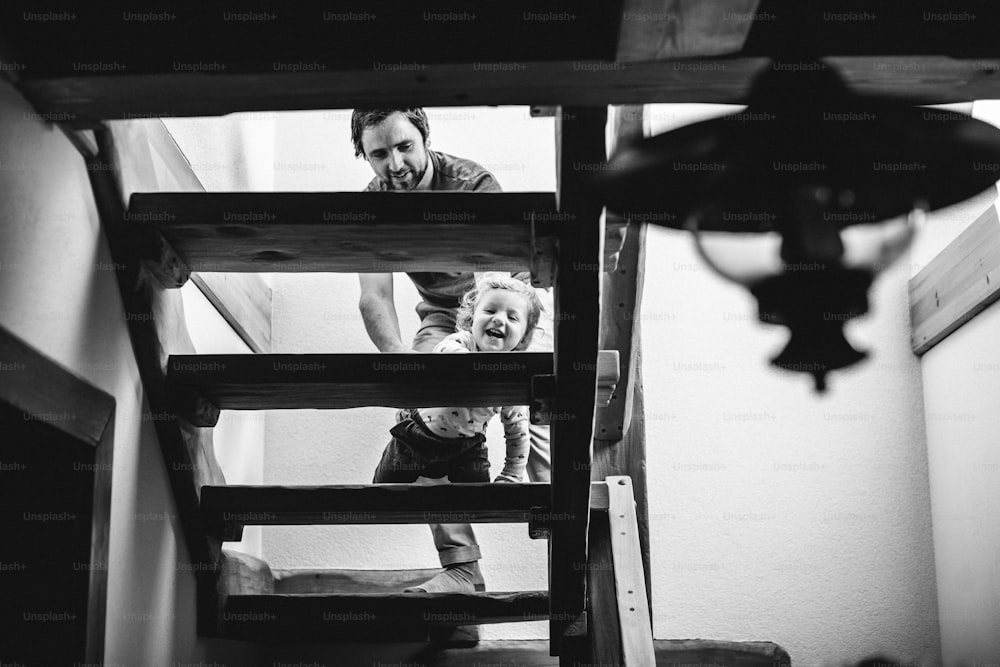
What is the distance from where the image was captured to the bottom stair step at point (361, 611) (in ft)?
9.53

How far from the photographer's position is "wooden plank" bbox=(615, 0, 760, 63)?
175cm

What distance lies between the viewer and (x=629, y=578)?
293 cm

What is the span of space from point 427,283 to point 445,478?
0.75 meters

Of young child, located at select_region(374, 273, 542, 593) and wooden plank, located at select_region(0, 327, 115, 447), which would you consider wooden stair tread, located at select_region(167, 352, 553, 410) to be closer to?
wooden plank, located at select_region(0, 327, 115, 447)

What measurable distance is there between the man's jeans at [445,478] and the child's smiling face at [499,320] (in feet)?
0.75

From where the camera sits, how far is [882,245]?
4.08ft

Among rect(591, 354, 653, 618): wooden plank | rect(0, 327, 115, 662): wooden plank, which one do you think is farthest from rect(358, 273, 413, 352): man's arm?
rect(0, 327, 115, 662): wooden plank

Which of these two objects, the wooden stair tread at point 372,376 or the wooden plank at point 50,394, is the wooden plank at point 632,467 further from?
the wooden plank at point 50,394

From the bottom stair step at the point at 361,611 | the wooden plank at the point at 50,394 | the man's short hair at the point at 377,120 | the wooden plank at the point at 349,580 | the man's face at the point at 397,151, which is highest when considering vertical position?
the man's short hair at the point at 377,120

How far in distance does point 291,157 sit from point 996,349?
2.86m

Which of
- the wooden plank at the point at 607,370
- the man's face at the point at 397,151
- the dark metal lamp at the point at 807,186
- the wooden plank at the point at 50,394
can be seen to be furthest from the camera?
the man's face at the point at 397,151

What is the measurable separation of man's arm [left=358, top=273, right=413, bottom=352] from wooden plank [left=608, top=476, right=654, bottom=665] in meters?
1.06

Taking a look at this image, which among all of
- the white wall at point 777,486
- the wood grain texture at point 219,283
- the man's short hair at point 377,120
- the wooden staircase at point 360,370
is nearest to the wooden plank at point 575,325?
the wooden staircase at point 360,370

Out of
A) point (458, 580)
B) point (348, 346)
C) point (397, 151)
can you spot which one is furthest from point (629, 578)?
point (348, 346)
